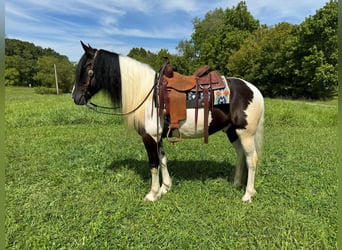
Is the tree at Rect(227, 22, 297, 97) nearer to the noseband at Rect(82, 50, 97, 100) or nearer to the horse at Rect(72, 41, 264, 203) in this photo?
the horse at Rect(72, 41, 264, 203)

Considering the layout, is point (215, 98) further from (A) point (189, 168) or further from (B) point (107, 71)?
(A) point (189, 168)

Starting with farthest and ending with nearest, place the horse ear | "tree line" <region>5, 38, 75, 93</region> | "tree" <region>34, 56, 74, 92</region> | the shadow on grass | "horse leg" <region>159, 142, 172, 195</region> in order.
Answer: "tree line" <region>5, 38, 75, 93</region> < "tree" <region>34, 56, 74, 92</region> < the shadow on grass < "horse leg" <region>159, 142, 172, 195</region> < the horse ear

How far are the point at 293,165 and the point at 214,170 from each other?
1.33 m

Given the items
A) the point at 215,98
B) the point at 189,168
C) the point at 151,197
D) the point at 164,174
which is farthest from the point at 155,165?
the point at 189,168

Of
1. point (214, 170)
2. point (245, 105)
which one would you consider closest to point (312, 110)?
point (214, 170)

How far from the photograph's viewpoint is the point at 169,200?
305cm

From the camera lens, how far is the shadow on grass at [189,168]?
12.5ft

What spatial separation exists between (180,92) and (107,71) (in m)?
0.85

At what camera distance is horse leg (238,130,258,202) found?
296cm

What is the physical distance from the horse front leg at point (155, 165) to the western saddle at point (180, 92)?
0.74ft

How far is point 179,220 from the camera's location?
104 inches

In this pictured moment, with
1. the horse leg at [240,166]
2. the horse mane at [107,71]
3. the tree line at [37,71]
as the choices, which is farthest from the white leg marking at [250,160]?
the tree line at [37,71]

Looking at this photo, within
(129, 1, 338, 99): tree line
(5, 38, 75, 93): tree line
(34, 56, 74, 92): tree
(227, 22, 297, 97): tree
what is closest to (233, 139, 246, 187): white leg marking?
(129, 1, 338, 99): tree line

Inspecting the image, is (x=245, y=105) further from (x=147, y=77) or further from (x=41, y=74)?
(x=41, y=74)
